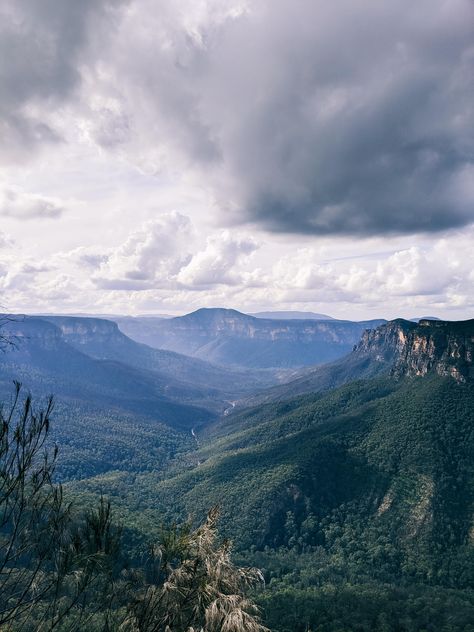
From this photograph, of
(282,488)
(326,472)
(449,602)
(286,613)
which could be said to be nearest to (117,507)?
(282,488)

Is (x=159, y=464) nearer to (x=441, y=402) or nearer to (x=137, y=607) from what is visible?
(x=441, y=402)

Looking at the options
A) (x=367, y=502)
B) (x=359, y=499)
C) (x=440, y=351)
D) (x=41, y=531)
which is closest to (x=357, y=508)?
(x=359, y=499)

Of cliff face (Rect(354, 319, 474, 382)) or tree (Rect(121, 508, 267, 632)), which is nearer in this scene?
tree (Rect(121, 508, 267, 632))

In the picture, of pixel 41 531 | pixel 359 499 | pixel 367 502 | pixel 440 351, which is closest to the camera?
pixel 41 531

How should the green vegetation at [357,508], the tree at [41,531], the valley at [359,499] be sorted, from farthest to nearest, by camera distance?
1. the valley at [359,499]
2. the green vegetation at [357,508]
3. the tree at [41,531]

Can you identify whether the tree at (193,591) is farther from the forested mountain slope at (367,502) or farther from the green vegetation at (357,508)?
the green vegetation at (357,508)

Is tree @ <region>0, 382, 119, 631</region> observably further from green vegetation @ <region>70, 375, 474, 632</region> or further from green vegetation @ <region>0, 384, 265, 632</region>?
green vegetation @ <region>70, 375, 474, 632</region>

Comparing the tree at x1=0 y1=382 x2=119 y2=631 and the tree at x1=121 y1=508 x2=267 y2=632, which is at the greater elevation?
the tree at x1=0 y1=382 x2=119 y2=631

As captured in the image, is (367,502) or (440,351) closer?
(367,502)

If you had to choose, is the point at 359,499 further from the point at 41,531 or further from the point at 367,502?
the point at 41,531

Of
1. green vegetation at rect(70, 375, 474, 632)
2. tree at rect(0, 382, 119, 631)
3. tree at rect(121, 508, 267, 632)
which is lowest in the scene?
green vegetation at rect(70, 375, 474, 632)

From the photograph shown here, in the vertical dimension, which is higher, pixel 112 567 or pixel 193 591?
pixel 112 567

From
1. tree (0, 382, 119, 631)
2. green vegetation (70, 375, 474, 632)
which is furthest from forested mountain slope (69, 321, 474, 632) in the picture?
tree (0, 382, 119, 631)

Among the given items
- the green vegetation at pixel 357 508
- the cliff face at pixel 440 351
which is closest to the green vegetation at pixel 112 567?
the green vegetation at pixel 357 508
